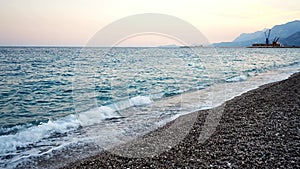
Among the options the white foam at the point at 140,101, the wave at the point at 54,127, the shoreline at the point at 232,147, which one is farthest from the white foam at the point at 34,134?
the white foam at the point at 140,101

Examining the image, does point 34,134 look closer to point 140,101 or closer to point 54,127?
point 54,127

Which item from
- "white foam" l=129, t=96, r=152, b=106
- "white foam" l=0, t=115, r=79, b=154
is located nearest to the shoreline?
"white foam" l=0, t=115, r=79, b=154

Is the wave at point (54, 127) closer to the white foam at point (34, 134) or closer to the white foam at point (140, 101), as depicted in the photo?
the white foam at point (34, 134)

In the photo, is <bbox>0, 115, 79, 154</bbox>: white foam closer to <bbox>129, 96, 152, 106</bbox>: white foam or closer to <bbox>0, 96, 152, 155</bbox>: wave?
<bbox>0, 96, 152, 155</bbox>: wave

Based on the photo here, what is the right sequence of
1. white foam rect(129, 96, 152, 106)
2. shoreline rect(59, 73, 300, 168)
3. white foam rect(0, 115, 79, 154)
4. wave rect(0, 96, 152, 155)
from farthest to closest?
1. white foam rect(129, 96, 152, 106)
2. wave rect(0, 96, 152, 155)
3. white foam rect(0, 115, 79, 154)
4. shoreline rect(59, 73, 300, 168)

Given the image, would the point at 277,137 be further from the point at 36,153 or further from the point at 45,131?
the point at 45,131

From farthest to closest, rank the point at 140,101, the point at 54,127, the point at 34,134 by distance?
the point at 140,101, the point at 54,127, the point at 34,134

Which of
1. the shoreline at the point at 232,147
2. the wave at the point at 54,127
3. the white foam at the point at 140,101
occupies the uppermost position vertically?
the shoreline at the point at 232,147

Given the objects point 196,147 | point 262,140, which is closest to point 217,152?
point 196,147

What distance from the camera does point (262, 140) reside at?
7516 mm

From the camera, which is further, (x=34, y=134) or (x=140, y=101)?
(x=140, y=101)

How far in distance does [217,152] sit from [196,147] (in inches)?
29.4

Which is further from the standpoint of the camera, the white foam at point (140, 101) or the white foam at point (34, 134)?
the white foam at point (140, 101)

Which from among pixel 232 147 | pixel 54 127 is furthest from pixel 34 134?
pixel 232 147
